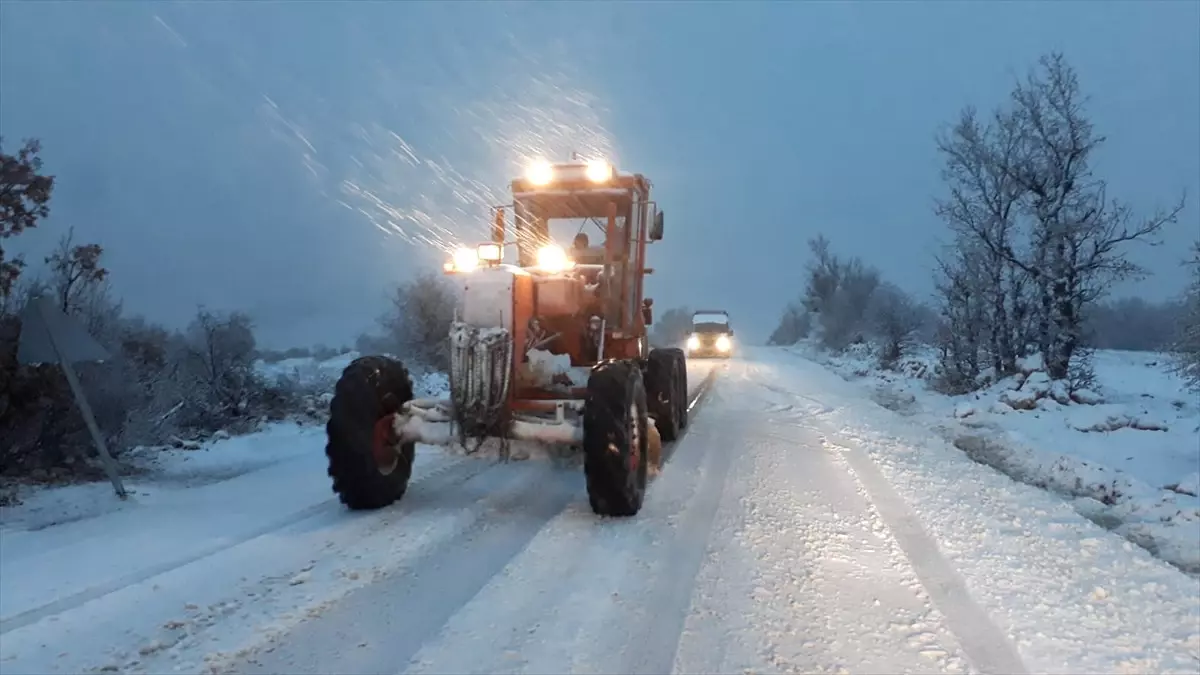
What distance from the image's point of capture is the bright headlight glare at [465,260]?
7.19m

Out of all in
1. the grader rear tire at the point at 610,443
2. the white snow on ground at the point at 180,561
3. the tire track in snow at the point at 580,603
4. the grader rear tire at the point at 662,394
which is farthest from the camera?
the grader rear tire at the point at 662,394

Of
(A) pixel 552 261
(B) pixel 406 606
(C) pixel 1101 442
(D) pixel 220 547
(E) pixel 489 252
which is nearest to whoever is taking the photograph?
(B) pixel 406 606

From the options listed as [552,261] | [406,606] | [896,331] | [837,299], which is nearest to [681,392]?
[552,261]

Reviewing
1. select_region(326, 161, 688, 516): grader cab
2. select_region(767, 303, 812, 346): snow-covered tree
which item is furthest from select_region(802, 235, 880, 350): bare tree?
select_region(326, 161, 688, 516): grader cab

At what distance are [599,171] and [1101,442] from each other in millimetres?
7685

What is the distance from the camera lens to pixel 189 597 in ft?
15.1

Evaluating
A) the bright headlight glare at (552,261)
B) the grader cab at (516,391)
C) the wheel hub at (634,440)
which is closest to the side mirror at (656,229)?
the grader cab at (516,391)

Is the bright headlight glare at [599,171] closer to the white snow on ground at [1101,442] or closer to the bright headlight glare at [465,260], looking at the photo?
the bright headlight glare at [465,260]

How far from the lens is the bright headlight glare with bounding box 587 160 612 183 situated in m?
8.40

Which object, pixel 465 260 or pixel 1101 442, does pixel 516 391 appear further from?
pixel 1101 442

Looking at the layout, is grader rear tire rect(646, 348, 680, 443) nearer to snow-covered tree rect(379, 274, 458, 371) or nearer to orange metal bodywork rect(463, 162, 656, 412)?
orange metal bodywork rect(463, 162, 656, 412)

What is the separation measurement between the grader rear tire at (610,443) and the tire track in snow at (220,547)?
204 cm

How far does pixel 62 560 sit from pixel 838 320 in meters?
51.6

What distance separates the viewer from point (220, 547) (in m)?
5.61
